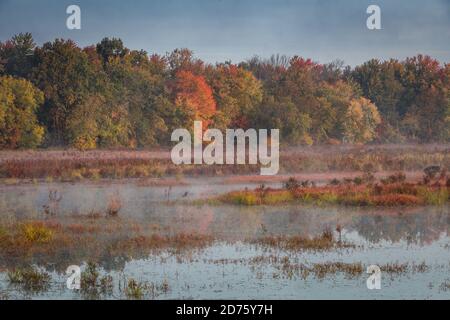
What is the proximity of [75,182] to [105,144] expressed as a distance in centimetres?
822

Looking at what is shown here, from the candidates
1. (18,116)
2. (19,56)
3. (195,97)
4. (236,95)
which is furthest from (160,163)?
(19,56)

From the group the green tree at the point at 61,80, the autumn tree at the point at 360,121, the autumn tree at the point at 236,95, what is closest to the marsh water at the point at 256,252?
the green tree at the point at 61,80

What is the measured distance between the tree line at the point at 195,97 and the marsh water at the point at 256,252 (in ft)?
42.1

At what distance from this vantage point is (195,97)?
4538 centimetres

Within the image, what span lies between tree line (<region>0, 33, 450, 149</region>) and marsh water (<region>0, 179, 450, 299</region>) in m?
12.8

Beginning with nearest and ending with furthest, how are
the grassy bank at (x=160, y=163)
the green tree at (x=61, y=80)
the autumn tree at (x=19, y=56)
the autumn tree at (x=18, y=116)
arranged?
the grassy bank at (x=160, y=163) < the autumn tree at (x=18, y=116) < the green tree at (x=61, y=80) < the autumn tree at (x=19, y=56)

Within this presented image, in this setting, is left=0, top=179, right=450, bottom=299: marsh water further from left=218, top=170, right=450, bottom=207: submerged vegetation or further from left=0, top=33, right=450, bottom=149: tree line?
left=0, top=33, right=450, bottom=149: tree line

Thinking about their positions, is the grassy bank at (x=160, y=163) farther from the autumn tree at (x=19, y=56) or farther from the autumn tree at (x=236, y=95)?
the autumn tree at (x=19, y=56)

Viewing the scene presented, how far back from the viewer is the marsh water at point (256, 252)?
1535 cm

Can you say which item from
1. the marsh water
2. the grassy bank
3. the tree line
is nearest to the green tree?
the tree line

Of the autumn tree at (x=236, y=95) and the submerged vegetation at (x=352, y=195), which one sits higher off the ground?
the autumn tree at (x=236, y=95)

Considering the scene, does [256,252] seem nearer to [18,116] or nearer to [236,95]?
[18,116]

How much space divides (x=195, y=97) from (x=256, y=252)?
27.5 metres
